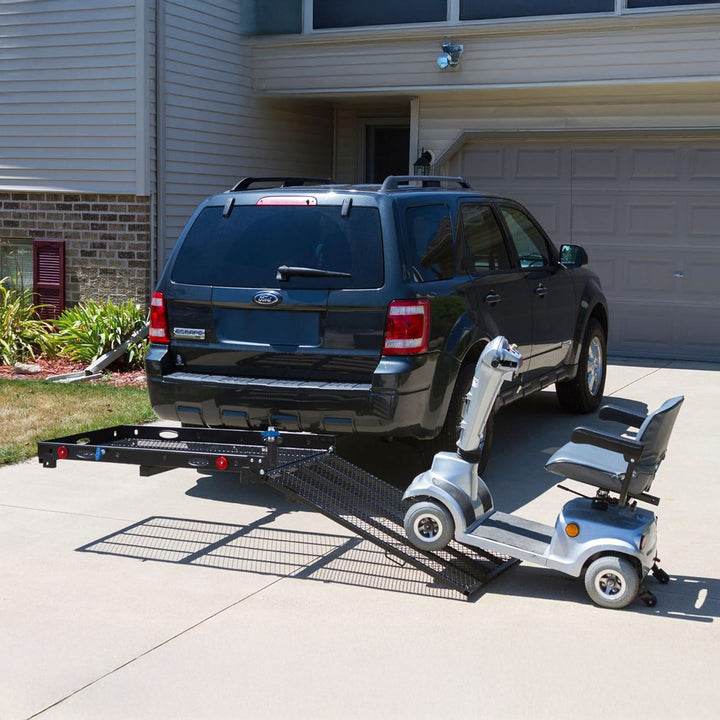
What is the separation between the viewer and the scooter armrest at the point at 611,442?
4.93m

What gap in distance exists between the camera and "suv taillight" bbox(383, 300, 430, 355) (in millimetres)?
6164

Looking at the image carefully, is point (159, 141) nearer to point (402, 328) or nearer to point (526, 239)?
point (526, 239)

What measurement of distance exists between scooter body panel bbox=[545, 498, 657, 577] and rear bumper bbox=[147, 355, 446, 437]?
4.48ft

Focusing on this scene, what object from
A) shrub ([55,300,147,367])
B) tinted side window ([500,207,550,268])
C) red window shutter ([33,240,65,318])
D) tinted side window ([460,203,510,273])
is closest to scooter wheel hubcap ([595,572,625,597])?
tinted side window ([460,203,510,273])

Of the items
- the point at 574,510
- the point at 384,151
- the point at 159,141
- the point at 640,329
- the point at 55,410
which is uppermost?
the point at 384,151

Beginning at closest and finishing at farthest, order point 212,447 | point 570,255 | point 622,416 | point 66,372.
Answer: point 622,416
point 212,447
point 570,255
point 66,372

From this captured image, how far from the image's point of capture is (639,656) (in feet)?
14.4

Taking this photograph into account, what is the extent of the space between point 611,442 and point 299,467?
153 centimetres

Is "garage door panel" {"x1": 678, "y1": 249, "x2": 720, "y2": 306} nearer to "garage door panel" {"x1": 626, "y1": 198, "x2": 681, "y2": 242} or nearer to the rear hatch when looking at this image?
"garage door panel" {"x1": 626, "y1": 198, "x2": 681, "y2": 242}

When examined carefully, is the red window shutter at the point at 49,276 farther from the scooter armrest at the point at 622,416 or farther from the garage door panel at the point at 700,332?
the scooter armrest at the point at 622,416

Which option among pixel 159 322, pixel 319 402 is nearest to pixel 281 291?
pixel 319 402

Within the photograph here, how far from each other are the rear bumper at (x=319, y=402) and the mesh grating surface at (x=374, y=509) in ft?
1.37

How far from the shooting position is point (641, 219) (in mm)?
12953

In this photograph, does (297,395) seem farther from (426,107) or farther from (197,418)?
(426,107)
